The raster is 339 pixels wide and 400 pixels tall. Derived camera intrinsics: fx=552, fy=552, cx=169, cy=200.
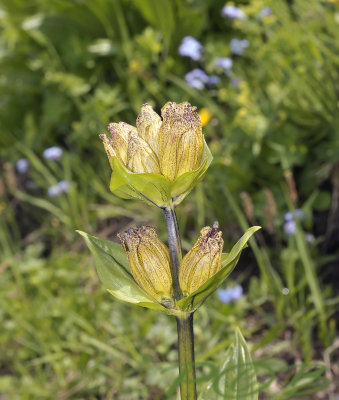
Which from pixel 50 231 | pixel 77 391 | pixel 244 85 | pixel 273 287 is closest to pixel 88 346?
pixel 77 391

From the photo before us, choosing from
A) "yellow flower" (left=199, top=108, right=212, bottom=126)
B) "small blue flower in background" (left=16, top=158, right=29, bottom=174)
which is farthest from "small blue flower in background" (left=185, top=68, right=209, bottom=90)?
"small blue flower in background" (left=16, top=158, right=29, bottom=174)

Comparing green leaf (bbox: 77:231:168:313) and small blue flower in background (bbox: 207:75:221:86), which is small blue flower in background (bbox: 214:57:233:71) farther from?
green leaf (bbox: 77:231:168:313)

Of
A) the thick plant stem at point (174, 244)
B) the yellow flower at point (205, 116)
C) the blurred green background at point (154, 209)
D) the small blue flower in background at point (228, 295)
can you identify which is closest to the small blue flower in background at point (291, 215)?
Result: the blurred green background at point (154, 209)

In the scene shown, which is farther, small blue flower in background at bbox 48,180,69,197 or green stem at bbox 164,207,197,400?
small blue flower in background at bbox 48,180,69,197

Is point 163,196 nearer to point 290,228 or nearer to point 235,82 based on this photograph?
point 290,228

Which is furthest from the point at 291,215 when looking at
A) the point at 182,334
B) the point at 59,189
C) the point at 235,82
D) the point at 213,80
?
the point at 182,334

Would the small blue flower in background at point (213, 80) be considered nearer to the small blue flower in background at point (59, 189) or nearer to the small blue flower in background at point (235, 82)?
the small blue flower in background at point (235, 82)

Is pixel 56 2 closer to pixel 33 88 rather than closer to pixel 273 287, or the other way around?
pixel 33 88

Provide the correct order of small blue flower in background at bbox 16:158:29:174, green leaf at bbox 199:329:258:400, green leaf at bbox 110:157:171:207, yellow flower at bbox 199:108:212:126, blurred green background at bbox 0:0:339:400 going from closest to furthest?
1. green leaf at bbox 110:157:171:207
2. green leaf at bbox 199:329:258:400
3. blurred green background at bbox 0:0:339:400
4. yellow flower at bbox 199:108:212:126
5. small blue flower in background at bbox 16:158:29:174
